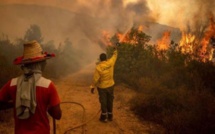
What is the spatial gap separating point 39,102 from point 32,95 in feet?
0.45

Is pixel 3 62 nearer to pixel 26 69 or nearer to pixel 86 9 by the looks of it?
pixel 26 69

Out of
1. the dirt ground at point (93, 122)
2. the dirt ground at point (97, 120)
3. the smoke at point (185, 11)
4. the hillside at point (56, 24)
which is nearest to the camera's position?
the dirt ground at point (93, 122)

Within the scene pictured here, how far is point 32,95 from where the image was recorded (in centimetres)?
254

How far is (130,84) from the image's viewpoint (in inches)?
461

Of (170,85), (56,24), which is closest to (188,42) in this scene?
(170,85)

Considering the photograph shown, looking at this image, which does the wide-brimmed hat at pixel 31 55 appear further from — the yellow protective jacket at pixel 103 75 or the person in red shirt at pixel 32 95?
the yellow protective jacket at pixel 103 75

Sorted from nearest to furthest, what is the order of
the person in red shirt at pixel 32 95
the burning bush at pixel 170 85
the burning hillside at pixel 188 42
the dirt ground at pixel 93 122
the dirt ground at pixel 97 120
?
1. the person in red shirt at pixel 32 95
2. the burning bush at pixel 170 85
3. the dirt ground at pixel 93 122
4. the dirt ground at pixel 97 120
5. the burning hillside at pixel 188 42

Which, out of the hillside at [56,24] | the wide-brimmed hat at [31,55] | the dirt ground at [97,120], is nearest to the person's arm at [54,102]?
the wide-brimmed hat at [31,55]

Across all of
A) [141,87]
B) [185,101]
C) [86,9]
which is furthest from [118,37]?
[86,9]

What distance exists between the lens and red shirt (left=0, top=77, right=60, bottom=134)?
2.61 metres

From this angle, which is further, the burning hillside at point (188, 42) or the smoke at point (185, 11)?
the smoke at point (185, 11)

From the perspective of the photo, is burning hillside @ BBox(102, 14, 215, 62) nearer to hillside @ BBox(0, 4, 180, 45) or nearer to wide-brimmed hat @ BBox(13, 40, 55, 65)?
hillside @ BBox(0, 4, 180, 45)

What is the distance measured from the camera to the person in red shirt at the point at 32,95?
2551 millimetres

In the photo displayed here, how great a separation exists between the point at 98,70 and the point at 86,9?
26864 mm
